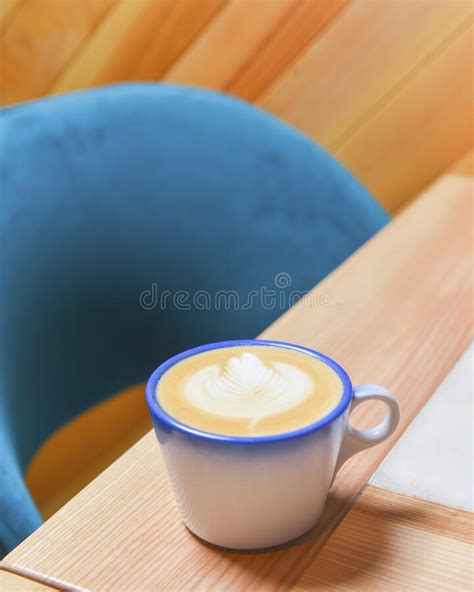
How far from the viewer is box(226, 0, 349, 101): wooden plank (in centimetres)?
126

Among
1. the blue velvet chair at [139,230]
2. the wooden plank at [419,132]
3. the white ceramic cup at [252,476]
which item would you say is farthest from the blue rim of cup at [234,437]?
the wooden plank at [419,132]

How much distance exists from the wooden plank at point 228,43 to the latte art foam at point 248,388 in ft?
3.34

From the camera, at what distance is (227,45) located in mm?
1316

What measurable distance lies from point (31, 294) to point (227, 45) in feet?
2.39

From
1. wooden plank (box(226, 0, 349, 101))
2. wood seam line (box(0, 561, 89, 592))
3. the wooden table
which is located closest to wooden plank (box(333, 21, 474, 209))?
wooden plank (box(226, 0, 349, 101))

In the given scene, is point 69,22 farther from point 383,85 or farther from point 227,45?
point 383,85

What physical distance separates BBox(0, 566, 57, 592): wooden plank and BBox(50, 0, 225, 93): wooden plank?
1.12 m

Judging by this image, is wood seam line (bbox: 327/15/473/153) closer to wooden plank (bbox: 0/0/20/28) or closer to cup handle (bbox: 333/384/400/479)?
wooden plank (bbox: 0/0/20/28)

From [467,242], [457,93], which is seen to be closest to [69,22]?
[457,93]

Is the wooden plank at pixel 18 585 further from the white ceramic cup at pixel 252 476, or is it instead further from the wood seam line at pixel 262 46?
the wood seam line at pixel 262 46

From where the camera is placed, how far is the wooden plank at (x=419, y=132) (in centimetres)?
122

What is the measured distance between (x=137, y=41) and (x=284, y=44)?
27 centimetres

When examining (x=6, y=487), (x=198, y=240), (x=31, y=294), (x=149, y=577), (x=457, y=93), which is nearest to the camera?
(x=149, y=577)

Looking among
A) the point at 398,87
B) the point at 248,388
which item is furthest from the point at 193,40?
the point at 248,388
